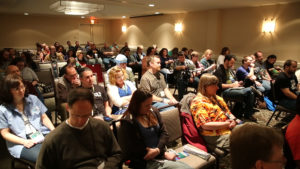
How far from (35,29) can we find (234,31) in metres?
11.0

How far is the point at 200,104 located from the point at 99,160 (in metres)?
1.16

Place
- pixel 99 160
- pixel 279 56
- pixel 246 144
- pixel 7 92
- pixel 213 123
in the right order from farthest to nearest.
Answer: pixel 279 56 < pixel 213 123 < pixel 7 92 < pixel 99 160 < pixel 246 144

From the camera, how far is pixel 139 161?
1.66 metres

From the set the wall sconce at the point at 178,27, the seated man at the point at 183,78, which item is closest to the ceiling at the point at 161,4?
the wall sconce at the point at 178,27

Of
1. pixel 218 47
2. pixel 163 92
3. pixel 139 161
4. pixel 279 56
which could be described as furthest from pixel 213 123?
pixel 218 47

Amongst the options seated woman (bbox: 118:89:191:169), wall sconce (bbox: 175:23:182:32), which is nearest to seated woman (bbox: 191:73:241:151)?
seated woman (bbox: 118:89:191:169)

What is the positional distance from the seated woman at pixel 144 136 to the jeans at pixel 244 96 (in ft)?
8.01

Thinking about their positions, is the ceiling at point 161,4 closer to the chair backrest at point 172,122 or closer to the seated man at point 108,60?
the seated man at point 108,60

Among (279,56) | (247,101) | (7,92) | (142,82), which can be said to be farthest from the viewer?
(279,56)

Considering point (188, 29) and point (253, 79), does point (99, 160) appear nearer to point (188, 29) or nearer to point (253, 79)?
point (253, 79)

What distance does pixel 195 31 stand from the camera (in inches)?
342

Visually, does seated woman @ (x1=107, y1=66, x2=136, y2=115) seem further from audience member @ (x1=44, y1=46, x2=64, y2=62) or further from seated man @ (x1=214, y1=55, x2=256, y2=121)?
audience member @ (x1=44, y1=46, x2=64, y2=62)

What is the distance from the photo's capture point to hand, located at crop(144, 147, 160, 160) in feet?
5.50

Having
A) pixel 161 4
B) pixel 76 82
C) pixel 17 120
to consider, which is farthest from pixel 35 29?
pixel 17 120
